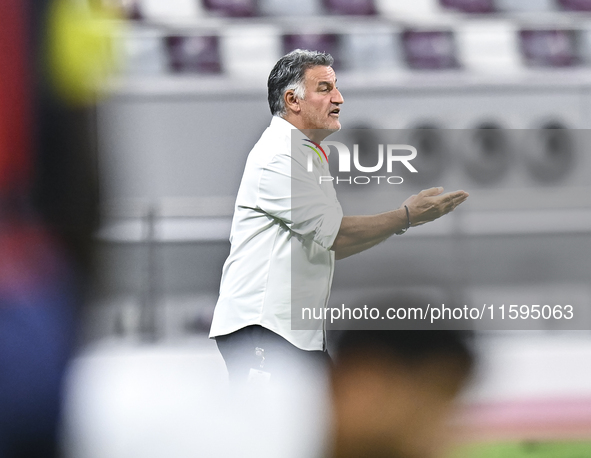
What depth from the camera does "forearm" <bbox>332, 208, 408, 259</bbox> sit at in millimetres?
1197

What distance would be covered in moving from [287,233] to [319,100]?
10.6 inches

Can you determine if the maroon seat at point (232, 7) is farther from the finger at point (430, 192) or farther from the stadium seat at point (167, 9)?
the finger at point (430, 192)

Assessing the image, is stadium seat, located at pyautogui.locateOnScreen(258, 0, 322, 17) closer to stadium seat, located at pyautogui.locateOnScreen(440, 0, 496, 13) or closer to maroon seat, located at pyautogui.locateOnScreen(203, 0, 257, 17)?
maroon seat, located at pyautogui.locateOnScreen(203, 0, 257, 17)

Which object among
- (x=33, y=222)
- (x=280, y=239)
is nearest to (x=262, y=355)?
(x=280, y=239)

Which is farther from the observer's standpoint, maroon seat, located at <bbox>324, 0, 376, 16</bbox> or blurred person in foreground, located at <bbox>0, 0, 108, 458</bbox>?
maroon seat, located at <bbox>324, 0, 376, 16</bbox>

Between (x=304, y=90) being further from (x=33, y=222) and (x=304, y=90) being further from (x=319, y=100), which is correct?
(x=33, y=222)

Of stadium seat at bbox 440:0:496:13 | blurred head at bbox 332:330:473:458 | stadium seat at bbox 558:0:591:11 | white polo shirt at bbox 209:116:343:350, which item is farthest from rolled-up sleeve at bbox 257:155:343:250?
stadium seat at bbox 558:0:591:11

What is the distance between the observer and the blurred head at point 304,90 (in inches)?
49.0

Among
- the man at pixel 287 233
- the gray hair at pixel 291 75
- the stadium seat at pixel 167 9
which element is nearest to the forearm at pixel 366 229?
the man at pixel 287 233

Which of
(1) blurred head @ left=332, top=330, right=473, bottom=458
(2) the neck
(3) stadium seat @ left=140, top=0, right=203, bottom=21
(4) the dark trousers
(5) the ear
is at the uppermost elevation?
(3) stadium seat @ left=140, top=0, right=203, bottom=21

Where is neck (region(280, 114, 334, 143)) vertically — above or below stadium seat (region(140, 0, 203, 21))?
below

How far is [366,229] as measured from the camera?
121cm

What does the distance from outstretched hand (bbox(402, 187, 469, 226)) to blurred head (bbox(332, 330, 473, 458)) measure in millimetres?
289

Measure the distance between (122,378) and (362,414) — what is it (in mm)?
511
